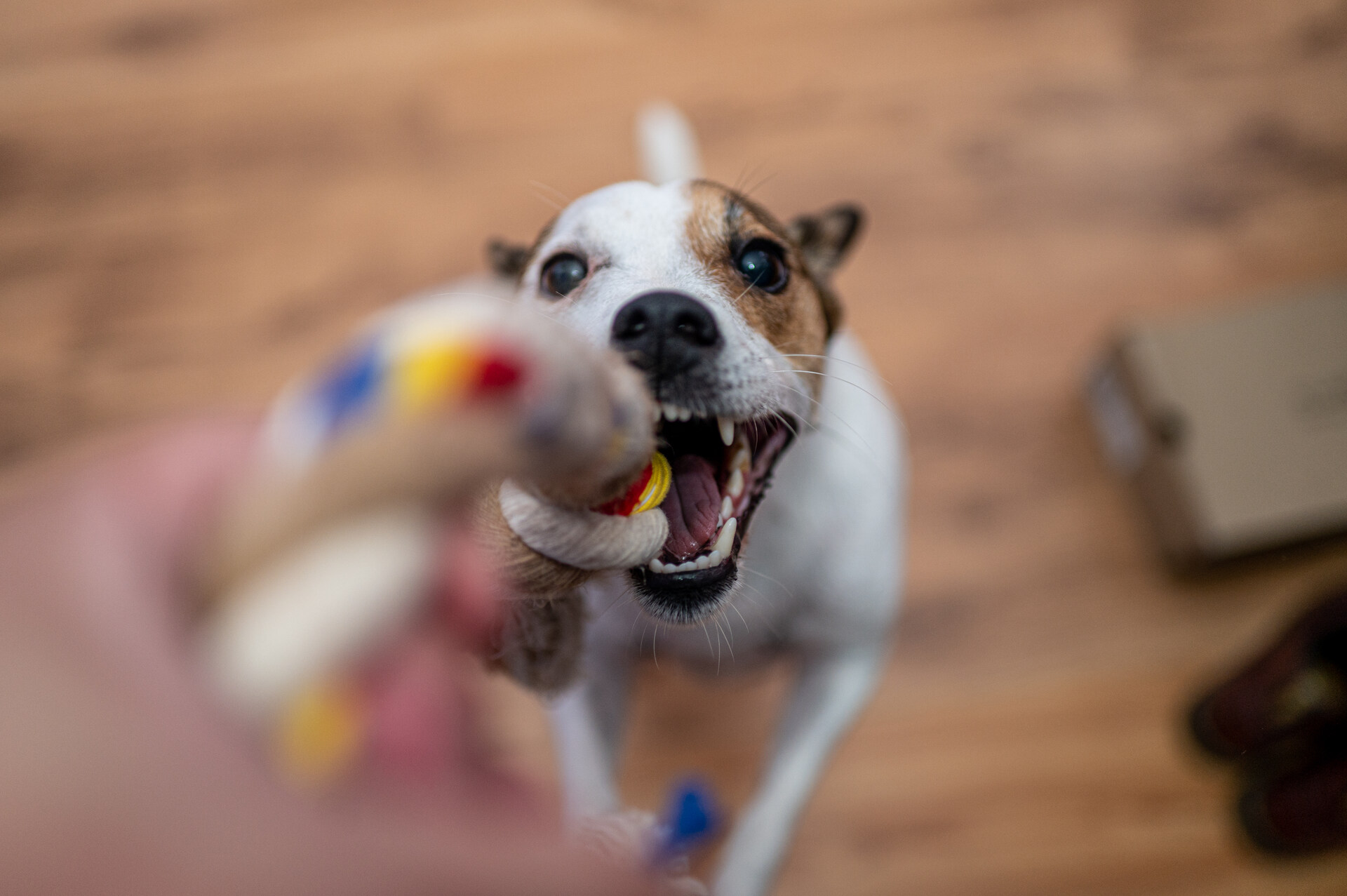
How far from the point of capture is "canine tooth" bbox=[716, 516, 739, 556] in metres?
0.86

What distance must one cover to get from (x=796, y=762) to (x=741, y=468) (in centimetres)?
71

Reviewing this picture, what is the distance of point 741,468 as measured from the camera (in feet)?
3.10

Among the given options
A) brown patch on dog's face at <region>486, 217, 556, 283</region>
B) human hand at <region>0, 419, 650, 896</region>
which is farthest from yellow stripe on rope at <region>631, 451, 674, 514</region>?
brown patch on dog's face at <region>486, 217, 556, 283</region>

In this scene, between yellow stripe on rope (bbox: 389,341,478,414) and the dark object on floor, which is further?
the dark object on floor

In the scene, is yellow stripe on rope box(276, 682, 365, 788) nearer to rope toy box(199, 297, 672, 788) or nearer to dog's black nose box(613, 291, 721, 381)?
rope toy box(199, 297, 672, 788)

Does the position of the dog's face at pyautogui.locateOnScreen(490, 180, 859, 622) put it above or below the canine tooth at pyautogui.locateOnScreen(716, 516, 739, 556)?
above

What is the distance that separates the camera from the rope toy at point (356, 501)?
341 millimetres

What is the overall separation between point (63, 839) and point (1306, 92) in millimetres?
2845

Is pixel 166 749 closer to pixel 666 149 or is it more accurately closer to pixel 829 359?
pixel 829 359

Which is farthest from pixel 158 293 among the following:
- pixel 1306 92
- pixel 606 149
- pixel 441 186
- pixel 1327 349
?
pixel 1306 92

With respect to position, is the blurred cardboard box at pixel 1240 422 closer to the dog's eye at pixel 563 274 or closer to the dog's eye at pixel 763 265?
the dog's eye at pixel 763 265

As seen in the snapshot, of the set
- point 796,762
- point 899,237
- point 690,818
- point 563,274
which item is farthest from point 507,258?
point 899,237

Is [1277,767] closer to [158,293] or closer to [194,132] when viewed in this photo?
[158,293]

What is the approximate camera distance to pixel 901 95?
2.21 meters
